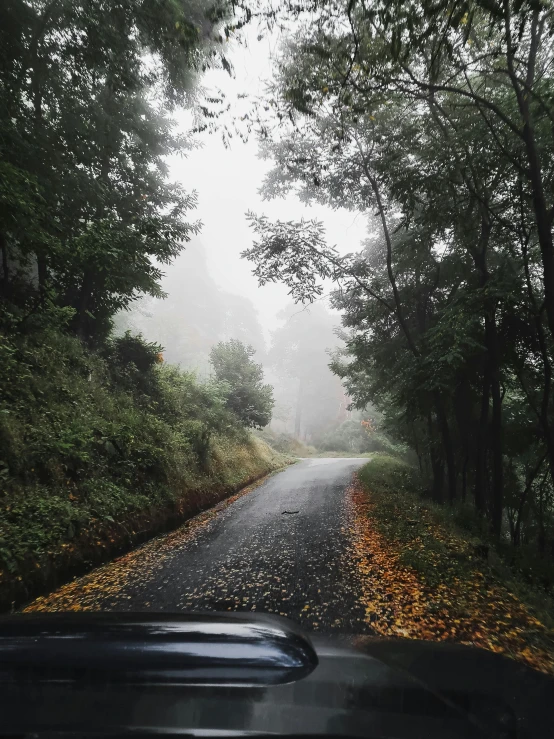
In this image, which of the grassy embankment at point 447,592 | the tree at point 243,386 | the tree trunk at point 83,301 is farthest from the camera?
the tree at point 243,386

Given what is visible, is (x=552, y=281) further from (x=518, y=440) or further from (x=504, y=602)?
(x=518, y=440)

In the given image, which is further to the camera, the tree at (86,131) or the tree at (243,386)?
the tree at (243,386)

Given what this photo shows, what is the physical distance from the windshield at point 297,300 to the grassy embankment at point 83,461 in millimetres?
44

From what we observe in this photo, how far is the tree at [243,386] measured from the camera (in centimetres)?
1967

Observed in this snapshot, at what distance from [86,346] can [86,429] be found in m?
4.41

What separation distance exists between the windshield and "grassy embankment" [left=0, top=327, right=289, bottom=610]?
0.15 ft

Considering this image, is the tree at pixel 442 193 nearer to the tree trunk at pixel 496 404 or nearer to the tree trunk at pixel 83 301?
the tree trunk at pixel 496 404

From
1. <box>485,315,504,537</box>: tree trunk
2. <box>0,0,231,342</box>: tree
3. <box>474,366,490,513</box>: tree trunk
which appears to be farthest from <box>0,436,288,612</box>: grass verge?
<box>474,366,490,513</box>: tree trunk

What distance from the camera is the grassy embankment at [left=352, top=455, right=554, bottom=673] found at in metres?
3.45

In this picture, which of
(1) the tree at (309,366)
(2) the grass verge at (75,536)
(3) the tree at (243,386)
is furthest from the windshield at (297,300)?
(1) the tree at (309,366)

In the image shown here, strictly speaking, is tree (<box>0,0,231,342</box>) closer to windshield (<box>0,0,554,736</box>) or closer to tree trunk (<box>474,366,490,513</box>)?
windshield (<box>0,0,554,736</box>)

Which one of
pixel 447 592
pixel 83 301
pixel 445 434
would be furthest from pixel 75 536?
pixel 445 434

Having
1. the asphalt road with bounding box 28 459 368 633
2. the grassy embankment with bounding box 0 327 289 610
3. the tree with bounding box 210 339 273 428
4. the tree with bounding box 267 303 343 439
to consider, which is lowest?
the asphalt road with bounding box 28 459 368 633

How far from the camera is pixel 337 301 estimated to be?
13336mm
